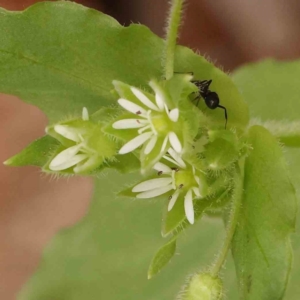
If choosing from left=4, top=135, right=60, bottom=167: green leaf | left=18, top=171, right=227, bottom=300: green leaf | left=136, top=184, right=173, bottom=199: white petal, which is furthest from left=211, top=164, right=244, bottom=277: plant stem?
left=18, top=171, right=227, bottom=300: green leaf

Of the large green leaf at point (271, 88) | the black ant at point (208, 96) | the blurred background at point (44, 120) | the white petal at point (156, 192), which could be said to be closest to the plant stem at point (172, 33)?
the black ant at point (208, 96)

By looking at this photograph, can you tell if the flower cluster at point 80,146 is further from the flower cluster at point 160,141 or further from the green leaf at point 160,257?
the green leaf at point 160,257

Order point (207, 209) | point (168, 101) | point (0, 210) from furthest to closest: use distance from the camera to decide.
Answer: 1. point (0, 210)
2. point (207, 209)
3. point (168, 101)

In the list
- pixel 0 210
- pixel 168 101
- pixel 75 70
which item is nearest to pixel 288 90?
pixel 75 70

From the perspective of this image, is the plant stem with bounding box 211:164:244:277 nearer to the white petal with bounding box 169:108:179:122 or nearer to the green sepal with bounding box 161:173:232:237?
the green sepal with bounding box 161:173:232:237

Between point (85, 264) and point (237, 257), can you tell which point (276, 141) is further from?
point (85, 264)

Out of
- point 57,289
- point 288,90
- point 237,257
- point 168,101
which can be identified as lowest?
point 57,289
